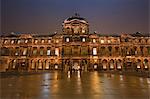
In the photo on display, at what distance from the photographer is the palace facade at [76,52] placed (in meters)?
57.5

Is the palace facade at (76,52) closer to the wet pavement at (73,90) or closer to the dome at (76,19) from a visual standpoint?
the dome at (76,19)

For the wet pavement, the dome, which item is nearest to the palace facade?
the dome

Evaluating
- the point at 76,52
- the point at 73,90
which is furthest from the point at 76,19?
the point at 73,90

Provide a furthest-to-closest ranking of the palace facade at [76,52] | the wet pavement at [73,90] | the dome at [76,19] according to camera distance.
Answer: the dome at [76,19] < the palace facade at [76,52] < the wet pavement at [73,90]

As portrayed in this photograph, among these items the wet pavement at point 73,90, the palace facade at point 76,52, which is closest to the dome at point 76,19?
the palace facade at point 76,52

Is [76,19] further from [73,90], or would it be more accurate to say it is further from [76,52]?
[73,90]

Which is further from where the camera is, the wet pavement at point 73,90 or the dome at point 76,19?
the dome at point 76,19

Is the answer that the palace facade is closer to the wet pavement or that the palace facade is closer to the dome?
the dome

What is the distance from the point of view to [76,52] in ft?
192

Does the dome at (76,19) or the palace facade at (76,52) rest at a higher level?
the dome at (76,19)

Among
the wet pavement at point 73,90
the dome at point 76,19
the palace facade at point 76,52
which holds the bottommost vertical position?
the wet pavement at point 73,90

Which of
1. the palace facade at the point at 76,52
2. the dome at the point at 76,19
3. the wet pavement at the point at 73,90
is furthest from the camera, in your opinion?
the dome at the point at 76,19

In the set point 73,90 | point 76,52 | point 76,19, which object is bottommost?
point 73,90

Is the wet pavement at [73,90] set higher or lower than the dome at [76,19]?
lower
